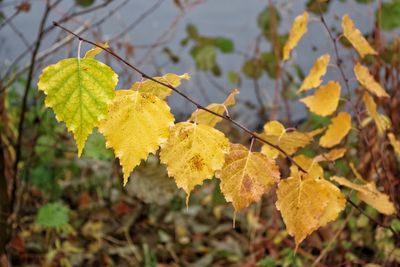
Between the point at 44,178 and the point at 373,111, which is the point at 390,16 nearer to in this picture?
the point at 373,111

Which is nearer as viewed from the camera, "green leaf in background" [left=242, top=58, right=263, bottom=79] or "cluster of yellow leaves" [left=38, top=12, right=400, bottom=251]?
"cluster of yellow leaves" [left=38, top=12, right=400, bottom=251]

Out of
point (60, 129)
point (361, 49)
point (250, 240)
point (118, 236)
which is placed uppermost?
Answer: point (361, 49)

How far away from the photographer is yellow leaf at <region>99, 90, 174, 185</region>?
64 centimetres

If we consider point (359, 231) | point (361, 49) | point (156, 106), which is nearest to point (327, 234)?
point (359, 231)

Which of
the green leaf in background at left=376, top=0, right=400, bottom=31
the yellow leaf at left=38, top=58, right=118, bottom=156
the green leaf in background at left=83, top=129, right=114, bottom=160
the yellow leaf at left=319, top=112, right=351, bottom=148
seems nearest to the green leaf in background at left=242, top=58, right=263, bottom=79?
the green leaf in background at left=376, top=0, right=400, bottom=31

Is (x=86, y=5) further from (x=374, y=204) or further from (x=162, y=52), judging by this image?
(x=374, y=204)

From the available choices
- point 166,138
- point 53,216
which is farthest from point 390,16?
point 166,138

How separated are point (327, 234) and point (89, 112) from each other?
1.36 meters

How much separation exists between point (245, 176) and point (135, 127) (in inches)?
7.8

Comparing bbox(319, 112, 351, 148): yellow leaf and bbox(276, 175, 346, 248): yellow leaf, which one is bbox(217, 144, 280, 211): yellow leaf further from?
A: bbox(319, 112, 351, 148): yellow leaf

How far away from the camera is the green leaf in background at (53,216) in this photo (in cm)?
171

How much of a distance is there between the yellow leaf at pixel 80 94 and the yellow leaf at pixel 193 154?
120 mm

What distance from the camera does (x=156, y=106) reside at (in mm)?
656

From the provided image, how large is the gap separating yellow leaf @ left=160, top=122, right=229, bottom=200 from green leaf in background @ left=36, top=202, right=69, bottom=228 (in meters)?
1.08
